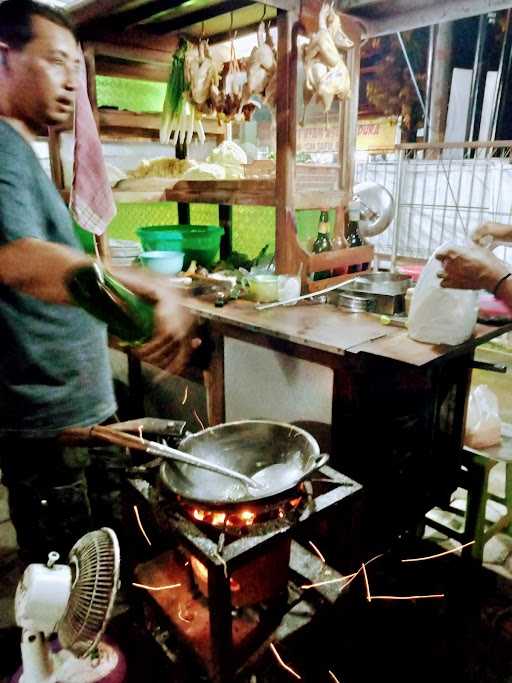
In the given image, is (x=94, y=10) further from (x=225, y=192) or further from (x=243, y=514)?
(x=243, y=514)

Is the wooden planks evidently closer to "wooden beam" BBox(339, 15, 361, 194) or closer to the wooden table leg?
"wooden beam" BBox(339, 15, 361, 194)

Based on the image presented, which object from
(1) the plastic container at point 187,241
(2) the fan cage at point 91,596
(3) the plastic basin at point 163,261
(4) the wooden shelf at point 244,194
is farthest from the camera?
(1) the plastic container at point 187,241

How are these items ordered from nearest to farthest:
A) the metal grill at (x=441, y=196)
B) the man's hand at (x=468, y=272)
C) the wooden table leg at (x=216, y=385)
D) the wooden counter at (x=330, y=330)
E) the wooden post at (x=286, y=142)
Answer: the man's hand at (x=468, y=272) → the wooden counter at (x=330, y=330) → the wooden post at (x=286, y=142) → the wooden table leg at (x=216, y=385) → the metal grill at (x=441, y=196)

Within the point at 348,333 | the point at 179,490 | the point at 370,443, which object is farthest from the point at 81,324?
the point at 370,443

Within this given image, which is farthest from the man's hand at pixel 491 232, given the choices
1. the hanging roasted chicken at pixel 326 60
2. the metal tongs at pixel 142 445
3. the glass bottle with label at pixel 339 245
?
the metal tongs at pixel 142 445

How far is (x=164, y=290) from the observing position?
1839 millimetres

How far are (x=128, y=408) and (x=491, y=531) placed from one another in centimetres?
300

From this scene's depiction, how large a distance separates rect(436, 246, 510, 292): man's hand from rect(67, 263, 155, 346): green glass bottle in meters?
1.52

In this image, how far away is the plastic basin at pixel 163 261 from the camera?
385 centimetres

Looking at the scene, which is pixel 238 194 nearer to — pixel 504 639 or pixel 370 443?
pixel 370 443

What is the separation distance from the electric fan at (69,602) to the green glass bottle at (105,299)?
870mm

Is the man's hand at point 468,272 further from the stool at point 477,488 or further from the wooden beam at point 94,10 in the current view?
the wooden beam at point 94,10

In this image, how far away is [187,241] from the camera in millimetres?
4102

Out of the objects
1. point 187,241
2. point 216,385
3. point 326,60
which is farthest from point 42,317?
point 326,60
